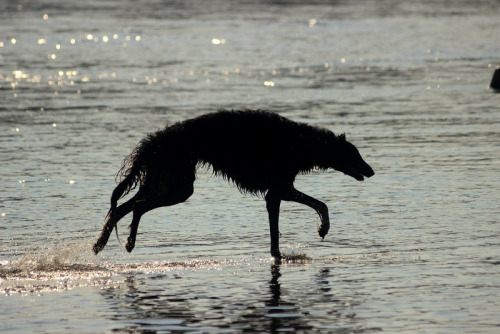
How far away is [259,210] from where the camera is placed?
1313 centimetres

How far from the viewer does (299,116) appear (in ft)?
68.3

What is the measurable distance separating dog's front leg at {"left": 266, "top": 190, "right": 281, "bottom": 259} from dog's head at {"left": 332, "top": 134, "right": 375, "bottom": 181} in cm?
80

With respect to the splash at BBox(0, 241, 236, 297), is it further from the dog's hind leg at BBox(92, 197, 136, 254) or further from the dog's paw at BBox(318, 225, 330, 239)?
the dog's paw at BBox(318, 225, 330, 239)

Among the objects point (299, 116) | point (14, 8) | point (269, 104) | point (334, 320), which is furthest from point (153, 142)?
point (14, 8)

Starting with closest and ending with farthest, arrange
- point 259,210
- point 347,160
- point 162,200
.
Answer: point 162,200, point 347,160, point 259,210

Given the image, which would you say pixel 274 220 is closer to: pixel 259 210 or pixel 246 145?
pixel 246 145

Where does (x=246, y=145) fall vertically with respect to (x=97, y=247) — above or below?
above

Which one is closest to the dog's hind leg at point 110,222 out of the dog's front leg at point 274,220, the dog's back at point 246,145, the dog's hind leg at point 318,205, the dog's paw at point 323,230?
the dog's back at point 246,145

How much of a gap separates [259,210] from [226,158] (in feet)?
7.86

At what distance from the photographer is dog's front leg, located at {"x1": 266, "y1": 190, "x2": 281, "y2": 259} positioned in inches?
423

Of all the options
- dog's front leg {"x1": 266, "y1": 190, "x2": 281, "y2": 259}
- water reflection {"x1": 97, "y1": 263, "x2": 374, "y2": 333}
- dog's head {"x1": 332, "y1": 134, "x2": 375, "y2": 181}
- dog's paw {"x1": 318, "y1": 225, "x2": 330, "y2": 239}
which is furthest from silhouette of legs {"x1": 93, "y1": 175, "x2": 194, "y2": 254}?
dog's head {"x1": 332, "y1": 134, "x2": 375, "y2": 181}

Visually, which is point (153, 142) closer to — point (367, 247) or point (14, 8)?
A: point (367, 247)

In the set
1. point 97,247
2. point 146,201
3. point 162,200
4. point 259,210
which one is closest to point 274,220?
point 162,200

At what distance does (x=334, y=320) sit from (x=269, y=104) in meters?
14.6
